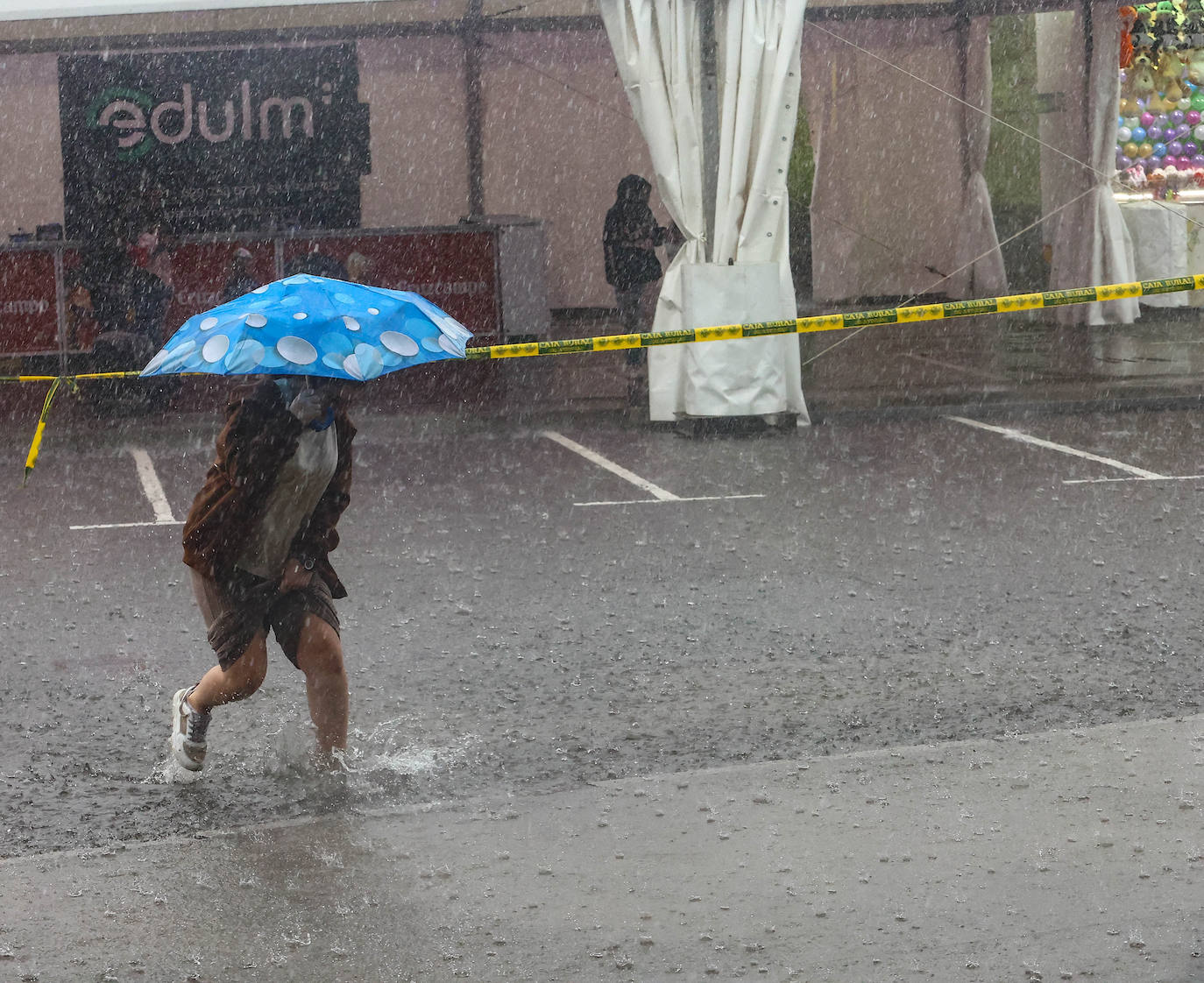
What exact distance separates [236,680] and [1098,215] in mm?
16779

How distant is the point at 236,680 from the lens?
4.80 meters

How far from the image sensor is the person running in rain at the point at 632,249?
1512 centimetres

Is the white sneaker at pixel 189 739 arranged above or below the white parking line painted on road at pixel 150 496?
below

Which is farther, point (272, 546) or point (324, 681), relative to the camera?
point (324, 681)

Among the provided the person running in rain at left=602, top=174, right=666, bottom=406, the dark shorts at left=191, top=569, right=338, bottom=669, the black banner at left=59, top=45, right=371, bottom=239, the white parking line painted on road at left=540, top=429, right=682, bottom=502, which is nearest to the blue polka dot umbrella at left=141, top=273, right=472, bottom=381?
the dark shorts at left=191, top=569, right=338, bottom=669

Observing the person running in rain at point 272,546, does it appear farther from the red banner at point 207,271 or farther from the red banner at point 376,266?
the red banner at point 207,271

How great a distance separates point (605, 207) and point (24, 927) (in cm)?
2041

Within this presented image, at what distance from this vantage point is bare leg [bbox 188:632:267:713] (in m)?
4.77

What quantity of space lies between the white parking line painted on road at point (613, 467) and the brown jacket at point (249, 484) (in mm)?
5169

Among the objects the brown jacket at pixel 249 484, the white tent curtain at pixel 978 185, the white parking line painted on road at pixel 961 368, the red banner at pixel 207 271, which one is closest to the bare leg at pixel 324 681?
the brown jacket at pixel 249 484

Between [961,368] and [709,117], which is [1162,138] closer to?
[961,368]

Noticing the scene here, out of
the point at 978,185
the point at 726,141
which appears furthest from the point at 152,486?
the point at 978,185

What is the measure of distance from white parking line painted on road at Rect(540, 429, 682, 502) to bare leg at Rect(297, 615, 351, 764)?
500 cm

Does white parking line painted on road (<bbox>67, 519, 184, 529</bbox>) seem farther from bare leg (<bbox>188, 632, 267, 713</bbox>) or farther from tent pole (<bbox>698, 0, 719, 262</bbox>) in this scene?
tent pole (<bbox>698, 0, 719, 262</bbox>)
